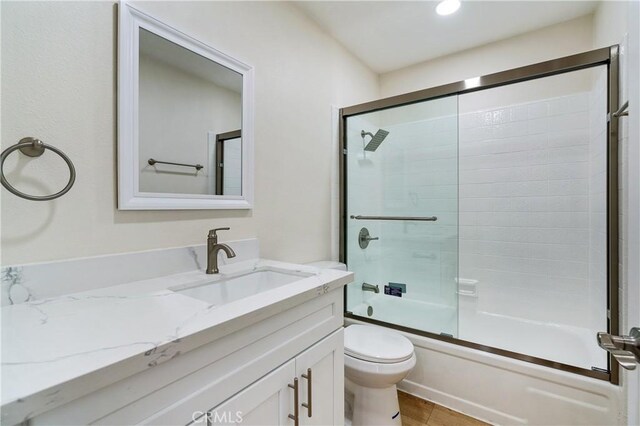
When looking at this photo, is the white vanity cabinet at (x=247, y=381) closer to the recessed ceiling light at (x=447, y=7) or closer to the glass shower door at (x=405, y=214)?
the glass shower door at (x=405, y=214)

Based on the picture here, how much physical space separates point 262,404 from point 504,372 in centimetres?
143

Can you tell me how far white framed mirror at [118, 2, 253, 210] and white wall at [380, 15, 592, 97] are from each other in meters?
1.73

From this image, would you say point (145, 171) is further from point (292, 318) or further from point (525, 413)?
point (525, 413)

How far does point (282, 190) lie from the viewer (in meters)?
1.70

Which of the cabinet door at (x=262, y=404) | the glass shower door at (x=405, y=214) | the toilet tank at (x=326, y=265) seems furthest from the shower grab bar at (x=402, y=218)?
the cabinet door at (x=262, y=404)

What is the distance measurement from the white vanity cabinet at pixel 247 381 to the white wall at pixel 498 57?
2.23 meters

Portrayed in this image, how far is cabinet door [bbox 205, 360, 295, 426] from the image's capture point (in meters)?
0.70

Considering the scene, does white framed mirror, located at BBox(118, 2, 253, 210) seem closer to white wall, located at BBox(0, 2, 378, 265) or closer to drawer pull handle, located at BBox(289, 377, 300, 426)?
white wall, located at BBox(0, 2, 378, 265)

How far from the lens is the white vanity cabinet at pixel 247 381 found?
53 cm

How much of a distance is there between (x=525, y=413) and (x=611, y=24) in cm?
212

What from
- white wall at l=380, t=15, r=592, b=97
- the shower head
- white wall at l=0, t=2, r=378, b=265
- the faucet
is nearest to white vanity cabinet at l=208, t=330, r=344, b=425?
the faucet

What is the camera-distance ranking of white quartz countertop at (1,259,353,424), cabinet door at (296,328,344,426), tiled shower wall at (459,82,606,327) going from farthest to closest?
tiled shower wall at (459,82,606,327), cabinet door at (296,328,344,426), white quartz countertop at (1,259,353,424)

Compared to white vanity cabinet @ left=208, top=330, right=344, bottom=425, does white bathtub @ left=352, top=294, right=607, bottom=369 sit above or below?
below

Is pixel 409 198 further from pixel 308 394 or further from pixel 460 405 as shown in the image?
pixel 308 394
